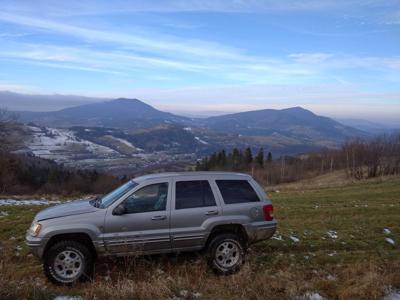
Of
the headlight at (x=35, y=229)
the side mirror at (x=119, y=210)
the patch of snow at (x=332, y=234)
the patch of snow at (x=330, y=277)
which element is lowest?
the patch of snow at (x=332, y=234)

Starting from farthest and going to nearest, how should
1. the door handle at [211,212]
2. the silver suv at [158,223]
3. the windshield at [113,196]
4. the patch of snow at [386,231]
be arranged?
1. the patch of snow at [386,231]
2. the door handle at [211,212]
3. the windshield at [113,196]
4. the silver suv at [158,223]

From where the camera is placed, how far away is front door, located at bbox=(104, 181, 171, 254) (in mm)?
6934

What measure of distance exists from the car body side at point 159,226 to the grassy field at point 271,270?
408mm

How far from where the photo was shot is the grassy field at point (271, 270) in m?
5.27

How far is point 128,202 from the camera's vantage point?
7164mm

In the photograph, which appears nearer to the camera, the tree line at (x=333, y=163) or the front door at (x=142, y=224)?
the front door at (x=142, y=224)

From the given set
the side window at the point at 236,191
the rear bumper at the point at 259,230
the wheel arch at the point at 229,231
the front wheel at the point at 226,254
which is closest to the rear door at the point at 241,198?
the side window at the point at 236,191

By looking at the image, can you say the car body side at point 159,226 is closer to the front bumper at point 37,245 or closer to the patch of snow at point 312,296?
the front bumper at point 37,245

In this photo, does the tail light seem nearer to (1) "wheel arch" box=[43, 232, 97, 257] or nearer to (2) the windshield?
(2) the windshield

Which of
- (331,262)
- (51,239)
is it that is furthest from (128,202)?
(331,262)

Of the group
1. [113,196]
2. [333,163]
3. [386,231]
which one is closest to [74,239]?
[113,196]

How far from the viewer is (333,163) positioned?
252 ft

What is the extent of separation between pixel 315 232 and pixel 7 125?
85.9 ft

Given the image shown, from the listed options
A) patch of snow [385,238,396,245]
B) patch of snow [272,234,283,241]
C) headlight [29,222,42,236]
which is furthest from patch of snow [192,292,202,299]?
patch of snow [385,238,396,245]
